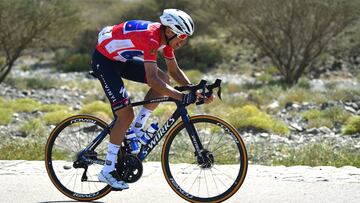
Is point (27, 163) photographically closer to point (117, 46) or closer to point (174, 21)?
point (117, 46)

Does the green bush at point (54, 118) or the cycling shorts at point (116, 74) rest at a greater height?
the cycling shorts at point (116, 74)

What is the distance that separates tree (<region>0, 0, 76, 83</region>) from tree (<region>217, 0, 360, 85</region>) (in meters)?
6.39

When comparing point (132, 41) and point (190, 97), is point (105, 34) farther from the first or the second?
point (190, 97)

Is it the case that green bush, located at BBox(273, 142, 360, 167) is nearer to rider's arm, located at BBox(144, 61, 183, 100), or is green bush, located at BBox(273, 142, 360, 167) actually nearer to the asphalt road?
the asphalt road

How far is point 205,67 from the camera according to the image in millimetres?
37688

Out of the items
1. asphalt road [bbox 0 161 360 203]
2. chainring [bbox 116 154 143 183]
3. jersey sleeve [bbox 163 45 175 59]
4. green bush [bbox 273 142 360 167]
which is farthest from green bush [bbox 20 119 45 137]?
jersey sleeve [bbox 163 45 175 59]

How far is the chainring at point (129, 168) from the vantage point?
689cm

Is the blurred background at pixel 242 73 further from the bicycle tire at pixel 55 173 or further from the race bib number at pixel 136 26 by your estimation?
the race bib number at pixel 136 26

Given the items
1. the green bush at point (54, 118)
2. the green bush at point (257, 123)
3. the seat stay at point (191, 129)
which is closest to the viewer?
the seat stay at point (191, 129)

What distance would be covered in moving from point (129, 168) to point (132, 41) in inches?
47.1

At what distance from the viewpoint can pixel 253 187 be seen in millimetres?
7484

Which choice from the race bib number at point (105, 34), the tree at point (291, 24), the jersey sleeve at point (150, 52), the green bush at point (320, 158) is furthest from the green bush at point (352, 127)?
the tree at point (291, 24)

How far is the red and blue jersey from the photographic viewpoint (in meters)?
6.55

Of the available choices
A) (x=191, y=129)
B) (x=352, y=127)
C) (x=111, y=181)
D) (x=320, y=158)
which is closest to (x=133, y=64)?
(x=191, y=129)
